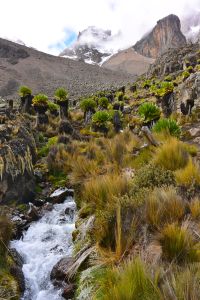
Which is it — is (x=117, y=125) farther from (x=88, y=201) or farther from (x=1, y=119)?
(x=88, y=201)

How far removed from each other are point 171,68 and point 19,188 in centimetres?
5043

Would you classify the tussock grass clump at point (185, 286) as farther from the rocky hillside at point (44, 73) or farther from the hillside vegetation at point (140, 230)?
the rocky hillside at point (44, 73)

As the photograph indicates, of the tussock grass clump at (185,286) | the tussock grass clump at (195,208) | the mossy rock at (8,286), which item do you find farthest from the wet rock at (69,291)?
the tussock grass clump at (185,286)

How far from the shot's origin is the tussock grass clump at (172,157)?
8.06 meters

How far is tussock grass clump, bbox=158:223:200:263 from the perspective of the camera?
4.41 meters

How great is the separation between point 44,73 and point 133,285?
5146 inches

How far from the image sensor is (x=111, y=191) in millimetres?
6984

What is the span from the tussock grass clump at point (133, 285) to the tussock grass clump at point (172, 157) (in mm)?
4289

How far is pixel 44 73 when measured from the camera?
130m

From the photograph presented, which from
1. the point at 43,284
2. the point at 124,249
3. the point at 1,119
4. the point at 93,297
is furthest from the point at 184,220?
the point at 1,119

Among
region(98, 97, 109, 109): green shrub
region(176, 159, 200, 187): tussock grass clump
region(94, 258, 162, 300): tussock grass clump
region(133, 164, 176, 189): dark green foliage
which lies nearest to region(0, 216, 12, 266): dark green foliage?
region(133, 164, 176, 189): dark green foliage

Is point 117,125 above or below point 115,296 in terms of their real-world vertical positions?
above

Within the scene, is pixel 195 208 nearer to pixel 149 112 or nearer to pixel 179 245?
pixel 179 245

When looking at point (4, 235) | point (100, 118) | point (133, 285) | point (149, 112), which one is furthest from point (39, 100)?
point (133, 285)
